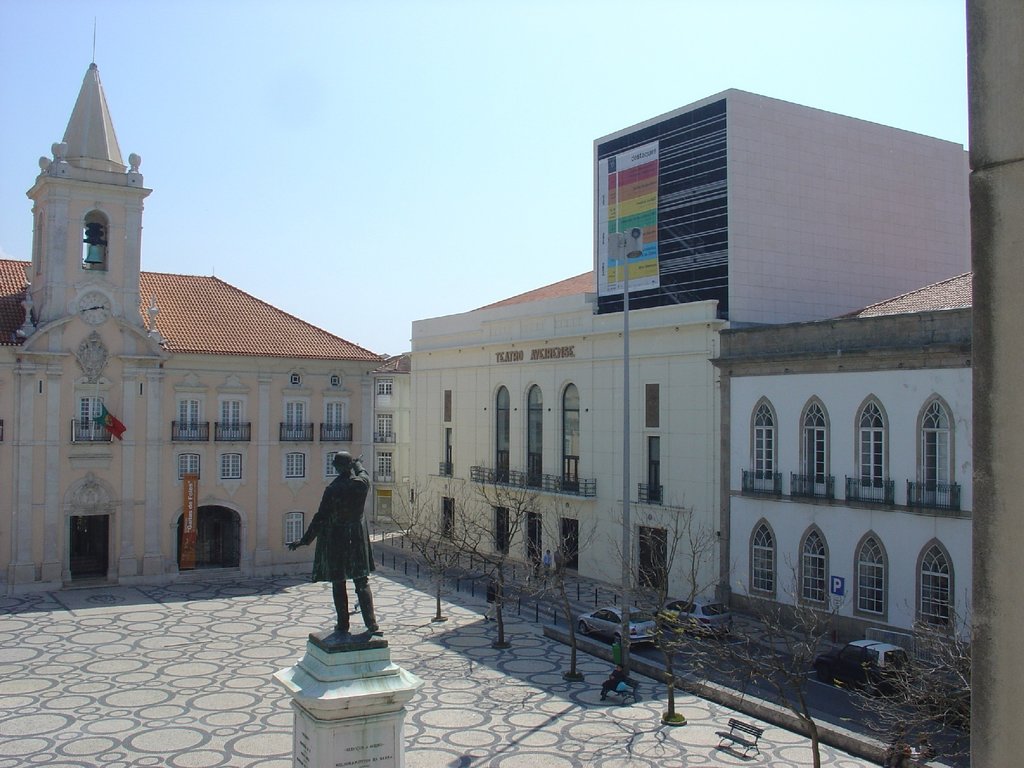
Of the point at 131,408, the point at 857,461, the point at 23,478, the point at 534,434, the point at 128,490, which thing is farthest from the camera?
the point at 534,434

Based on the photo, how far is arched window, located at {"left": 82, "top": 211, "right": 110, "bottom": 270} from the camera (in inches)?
1559

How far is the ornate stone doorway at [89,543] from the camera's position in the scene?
40500 mm

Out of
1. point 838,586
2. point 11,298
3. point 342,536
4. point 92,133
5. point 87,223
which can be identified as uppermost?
point 92,133

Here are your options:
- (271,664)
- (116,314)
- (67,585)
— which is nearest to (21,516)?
(67,585)

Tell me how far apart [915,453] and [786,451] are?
16.2ft

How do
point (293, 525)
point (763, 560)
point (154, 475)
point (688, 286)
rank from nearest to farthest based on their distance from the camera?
point (763, 560), point (688, 286), point (154, 475), point (293, 525)

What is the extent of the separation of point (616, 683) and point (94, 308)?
26.8 meters

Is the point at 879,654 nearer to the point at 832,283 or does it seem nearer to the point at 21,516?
the point at 832,283

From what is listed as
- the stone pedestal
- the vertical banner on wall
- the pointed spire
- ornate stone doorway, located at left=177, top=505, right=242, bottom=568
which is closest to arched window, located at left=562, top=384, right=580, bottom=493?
ornate stone doorway, located at left=177, top=505, right=242, bottom=568

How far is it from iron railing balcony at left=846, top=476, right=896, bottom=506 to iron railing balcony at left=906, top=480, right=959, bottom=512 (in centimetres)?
57

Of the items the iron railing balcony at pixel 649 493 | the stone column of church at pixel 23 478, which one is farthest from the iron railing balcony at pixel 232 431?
the iron railing balcony at pixel 649 493

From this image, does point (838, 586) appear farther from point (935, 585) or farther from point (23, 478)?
point (23, 478)

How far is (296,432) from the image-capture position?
43094mm

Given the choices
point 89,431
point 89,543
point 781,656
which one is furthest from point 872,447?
point 89,543
